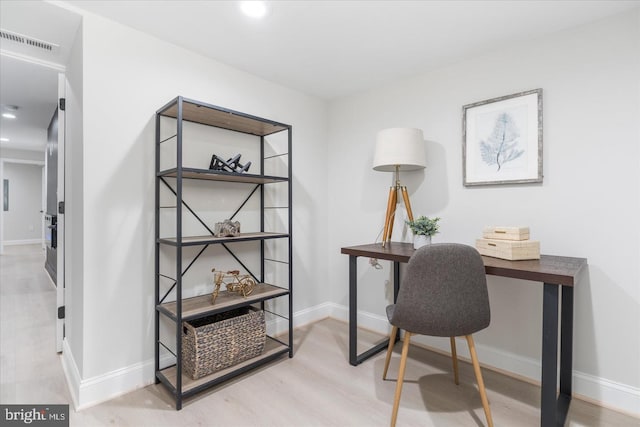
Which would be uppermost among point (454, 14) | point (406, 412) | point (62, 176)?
point (454, 14)

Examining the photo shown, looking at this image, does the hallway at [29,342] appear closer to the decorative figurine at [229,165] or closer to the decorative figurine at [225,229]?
the decorative figurine at [225,229]

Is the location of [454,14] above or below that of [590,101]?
above

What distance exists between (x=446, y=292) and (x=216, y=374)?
1.46m

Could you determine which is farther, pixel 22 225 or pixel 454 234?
pixel 22 225

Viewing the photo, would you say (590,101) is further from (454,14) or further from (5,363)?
(5,363)

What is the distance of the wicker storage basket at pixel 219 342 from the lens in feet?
6.20

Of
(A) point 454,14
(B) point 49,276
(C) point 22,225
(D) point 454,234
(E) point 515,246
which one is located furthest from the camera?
(C) point 22,225

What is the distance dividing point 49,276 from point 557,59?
647cm

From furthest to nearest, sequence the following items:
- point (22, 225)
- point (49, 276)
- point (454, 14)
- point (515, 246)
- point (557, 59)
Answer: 1. point (22, 225)
2. point (49, 276)
3. point (557, 59)
4. point (454, 14)
5. point (515, 246)

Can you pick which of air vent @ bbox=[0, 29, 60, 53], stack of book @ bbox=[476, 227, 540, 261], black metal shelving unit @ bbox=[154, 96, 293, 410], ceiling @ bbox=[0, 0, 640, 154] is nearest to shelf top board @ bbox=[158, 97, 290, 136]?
black metal shelving unit @ bbox=[154, 96, 293, 410]

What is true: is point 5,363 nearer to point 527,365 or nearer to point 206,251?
point 206,251

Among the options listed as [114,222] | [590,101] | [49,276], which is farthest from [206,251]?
[49,276]

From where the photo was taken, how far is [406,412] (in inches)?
67.1

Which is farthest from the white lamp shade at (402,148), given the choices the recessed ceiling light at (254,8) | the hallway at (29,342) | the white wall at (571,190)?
the hallway at (29,342)
